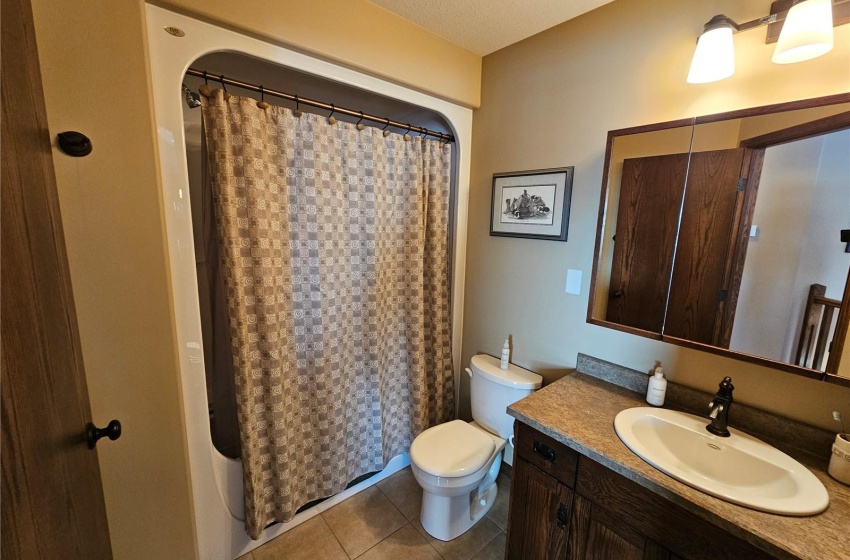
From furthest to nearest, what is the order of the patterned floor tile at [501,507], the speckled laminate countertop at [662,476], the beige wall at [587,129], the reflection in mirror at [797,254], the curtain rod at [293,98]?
the patterned floor tile at [501,507] < the curtain rod at [293,98] < the beige wall at [587,129] < the reflection in mirror at [797,254] < the speckled laminate countertop at [662,476]

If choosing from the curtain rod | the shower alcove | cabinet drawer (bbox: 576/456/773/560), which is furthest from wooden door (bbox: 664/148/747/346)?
the curtain rod

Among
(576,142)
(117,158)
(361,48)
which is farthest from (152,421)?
(576,142)

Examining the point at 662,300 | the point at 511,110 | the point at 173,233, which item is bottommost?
the point at 662,300

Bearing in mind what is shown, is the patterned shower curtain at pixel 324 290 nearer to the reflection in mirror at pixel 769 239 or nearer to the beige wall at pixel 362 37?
the beige wall at pixel 362 37

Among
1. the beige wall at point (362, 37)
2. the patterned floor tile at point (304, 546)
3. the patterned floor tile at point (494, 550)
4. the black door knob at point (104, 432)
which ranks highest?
the beige wall at point (362, 37)

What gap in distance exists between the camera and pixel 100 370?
1047 mm

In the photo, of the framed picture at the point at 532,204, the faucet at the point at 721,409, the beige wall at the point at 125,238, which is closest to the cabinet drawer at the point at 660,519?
the faucet at the point at 721,409

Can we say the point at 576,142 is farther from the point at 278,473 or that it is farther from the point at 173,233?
the point at 278,473

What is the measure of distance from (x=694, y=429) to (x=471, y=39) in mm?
1978

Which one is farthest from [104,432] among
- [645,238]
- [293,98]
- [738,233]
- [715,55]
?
[715,55]

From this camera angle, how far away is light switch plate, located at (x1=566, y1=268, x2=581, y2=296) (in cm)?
162


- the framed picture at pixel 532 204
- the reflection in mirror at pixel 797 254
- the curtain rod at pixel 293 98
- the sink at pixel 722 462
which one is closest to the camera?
the sink at pixel 722 462

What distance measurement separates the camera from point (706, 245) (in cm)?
123

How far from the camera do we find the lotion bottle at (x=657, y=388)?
1308mm
